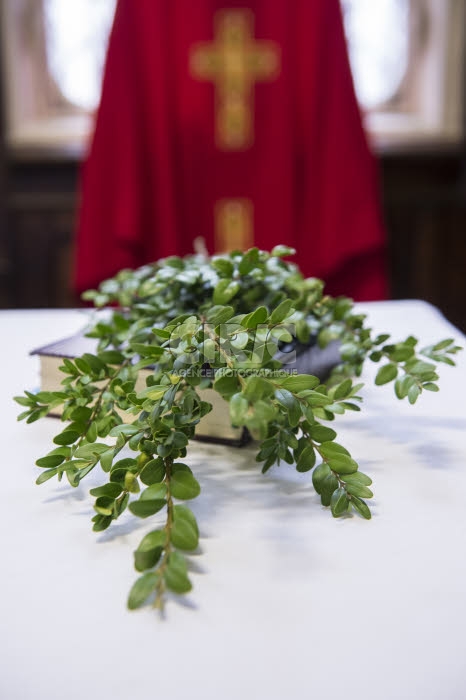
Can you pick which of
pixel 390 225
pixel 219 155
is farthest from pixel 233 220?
pixel 390 225

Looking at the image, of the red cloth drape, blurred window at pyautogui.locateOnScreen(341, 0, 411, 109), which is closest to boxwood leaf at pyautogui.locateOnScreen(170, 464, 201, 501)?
the red cloth drape

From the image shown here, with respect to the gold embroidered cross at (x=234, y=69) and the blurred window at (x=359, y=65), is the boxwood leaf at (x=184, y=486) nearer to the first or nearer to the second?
the gold embroidered cross at (x=234, y=69)

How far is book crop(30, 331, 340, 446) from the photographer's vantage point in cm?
64

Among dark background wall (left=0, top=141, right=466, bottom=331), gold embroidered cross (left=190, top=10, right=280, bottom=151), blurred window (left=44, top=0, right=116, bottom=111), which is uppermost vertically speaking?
blurred window (left=44, top=0, right=116, bottom=111)

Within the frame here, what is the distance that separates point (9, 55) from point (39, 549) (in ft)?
7.69

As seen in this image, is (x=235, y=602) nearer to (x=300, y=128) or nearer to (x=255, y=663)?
(x=255, y=663)

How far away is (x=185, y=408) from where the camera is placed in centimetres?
48

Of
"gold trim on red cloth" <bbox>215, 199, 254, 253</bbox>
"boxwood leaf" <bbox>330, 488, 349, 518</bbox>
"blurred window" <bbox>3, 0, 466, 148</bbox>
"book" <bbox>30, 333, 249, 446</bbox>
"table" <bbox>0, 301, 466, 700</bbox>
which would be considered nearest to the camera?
"table" <bbox>0, 301, 466, 700</bbox>

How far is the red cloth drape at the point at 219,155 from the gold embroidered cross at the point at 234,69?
0.06 ft

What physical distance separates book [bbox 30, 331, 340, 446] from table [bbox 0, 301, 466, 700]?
16 millimetres

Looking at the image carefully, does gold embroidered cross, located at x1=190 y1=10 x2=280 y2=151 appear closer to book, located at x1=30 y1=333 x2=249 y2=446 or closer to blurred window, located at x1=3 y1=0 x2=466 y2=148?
blurred window, located at x1=3 y1=0 x2=466 y2=148

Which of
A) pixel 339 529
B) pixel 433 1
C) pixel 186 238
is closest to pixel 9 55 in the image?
pixel 186 238

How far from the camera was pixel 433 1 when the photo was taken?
251cm

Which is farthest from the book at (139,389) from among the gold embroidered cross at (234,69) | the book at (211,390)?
the gold embroidered cross at (234,69)
